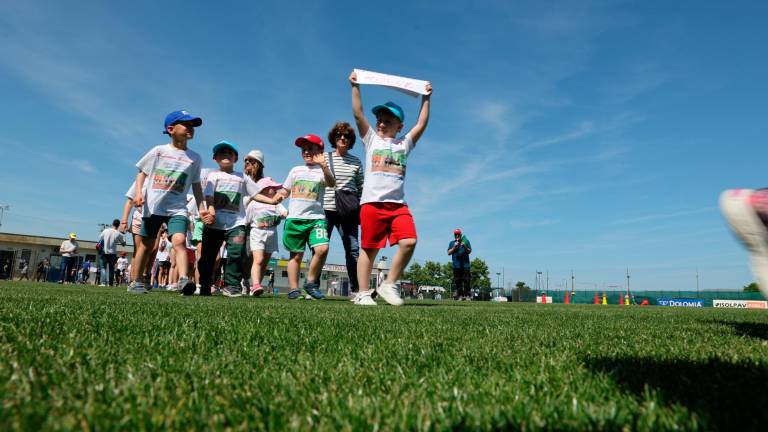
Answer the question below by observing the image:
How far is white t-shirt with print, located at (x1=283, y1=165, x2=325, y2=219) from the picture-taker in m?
7.64

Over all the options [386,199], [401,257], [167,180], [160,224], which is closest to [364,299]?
[401,257]

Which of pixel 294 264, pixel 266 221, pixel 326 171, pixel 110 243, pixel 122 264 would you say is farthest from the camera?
pixel 122 264

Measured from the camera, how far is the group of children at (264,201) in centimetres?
566

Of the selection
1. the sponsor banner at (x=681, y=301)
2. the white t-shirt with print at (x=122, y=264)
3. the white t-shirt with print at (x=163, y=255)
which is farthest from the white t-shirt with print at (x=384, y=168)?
the sponsor banner at (x=681, y=301)

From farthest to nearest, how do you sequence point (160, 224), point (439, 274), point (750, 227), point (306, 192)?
point (439, 274) < point (306, 192) < point (160, 224) < point (750, 227)

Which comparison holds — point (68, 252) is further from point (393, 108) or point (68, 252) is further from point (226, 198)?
point (393, 108)

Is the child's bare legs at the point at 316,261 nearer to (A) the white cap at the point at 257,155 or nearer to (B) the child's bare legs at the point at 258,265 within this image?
(B) the child's bare legs at the point at 258,265

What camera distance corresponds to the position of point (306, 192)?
302 inches

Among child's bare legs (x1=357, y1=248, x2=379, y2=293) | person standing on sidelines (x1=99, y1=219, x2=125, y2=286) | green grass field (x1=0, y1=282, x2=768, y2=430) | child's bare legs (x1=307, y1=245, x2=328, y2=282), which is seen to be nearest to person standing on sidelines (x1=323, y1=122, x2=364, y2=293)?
child's bare legs (x1=307, y1=245, x2=328, y2=282)

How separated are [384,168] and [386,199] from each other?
0.37 meters

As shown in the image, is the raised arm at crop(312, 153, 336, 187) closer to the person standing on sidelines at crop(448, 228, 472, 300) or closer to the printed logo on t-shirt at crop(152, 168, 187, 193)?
the printed logo on t-shirt at crop(152, 168, 187, 193)

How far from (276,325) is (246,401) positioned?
1.67m

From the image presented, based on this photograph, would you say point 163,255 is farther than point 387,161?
Yes

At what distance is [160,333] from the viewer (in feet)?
7.36
